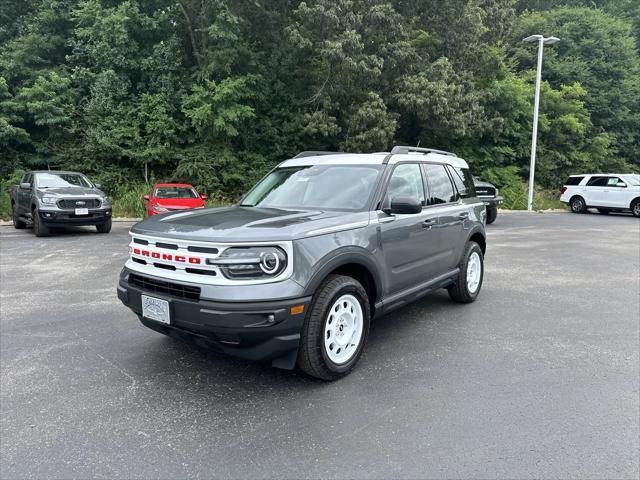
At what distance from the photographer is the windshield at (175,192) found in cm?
1433

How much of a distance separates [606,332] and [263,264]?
12.8 feet

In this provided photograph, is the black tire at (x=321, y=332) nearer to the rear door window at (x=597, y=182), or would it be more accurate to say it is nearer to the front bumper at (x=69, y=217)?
the front bumper at (x=69, y=217)

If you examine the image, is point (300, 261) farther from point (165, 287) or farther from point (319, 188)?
point (319, 188)

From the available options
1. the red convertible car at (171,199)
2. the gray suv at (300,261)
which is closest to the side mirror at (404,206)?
the gray suv at (300,261)

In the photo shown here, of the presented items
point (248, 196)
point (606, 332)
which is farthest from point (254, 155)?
point (606, 332)

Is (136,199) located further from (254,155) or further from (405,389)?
(405,389)

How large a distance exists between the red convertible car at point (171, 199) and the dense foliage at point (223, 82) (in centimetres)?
419

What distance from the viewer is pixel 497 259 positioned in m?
9.48

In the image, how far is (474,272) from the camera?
6277 mm

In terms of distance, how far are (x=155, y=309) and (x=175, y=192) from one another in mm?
11503

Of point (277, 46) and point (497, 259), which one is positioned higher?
point (277, 46)

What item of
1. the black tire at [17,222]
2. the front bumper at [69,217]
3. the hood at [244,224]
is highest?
the hood at [244,224]

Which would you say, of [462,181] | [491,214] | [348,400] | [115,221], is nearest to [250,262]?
[348,400]

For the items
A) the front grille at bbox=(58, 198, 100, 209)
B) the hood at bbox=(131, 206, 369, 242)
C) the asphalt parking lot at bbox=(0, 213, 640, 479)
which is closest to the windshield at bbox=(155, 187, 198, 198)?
the front grille at bbox=(58, 198, 100, 209)
